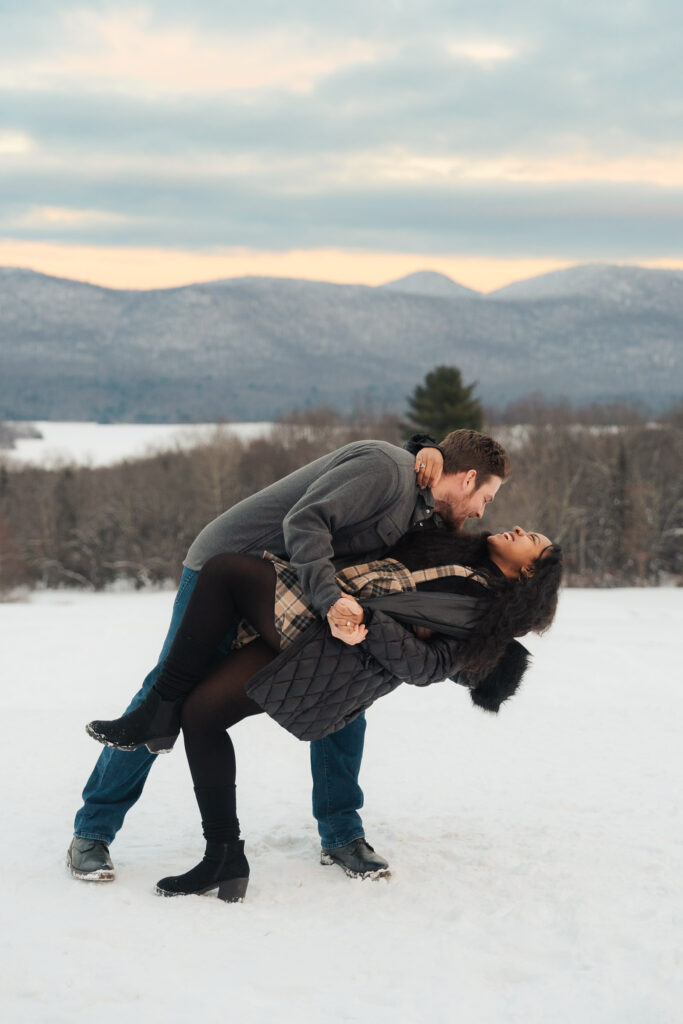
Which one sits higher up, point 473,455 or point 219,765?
point 473,455

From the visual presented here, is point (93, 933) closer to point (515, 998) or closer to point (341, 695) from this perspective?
point (341, 695)

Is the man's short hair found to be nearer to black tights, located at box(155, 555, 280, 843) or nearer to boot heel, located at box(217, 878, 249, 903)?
black tights, located at box(155, 555, 280, 843)

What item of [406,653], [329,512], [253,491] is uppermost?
[329,512]

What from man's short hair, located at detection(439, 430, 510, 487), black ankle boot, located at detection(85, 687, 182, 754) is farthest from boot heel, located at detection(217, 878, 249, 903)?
man's short hair, located at detection(439, 430, 510, 487)

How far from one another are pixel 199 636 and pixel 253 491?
50.4 meters

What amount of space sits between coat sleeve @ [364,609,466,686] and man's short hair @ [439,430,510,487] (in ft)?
1.88

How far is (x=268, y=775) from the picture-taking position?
5203 millimetres

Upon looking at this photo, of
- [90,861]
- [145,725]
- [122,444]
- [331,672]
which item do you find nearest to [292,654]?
[331,672]

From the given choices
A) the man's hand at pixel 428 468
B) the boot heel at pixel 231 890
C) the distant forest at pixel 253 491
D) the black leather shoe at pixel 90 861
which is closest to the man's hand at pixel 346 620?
the man's hand at pixel 428 468

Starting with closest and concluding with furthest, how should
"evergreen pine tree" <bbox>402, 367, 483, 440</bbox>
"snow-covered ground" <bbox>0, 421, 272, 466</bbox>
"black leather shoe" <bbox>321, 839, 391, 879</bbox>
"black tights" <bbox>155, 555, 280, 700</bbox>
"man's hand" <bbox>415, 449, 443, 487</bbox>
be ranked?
"black tights" <bbox>155, 555, 280, 700</bbox>
"man's hand" <bbox>415, 449, 443, 487</bbox>
"black leather shoe" <bbox>321, 839, 391, 879</bbox>
"evergreen pine tree" <bbox>402, 367, 483, 440</bbox>
"snow-covered ground" <bbox>0, 421, 272, 466</bbox>

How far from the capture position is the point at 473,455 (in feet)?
11.6

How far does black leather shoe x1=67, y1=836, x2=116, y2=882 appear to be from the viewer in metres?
3.54

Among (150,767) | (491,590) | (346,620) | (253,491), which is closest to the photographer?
(346,620)

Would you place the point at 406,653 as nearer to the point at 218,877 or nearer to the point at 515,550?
the point at 515,550
